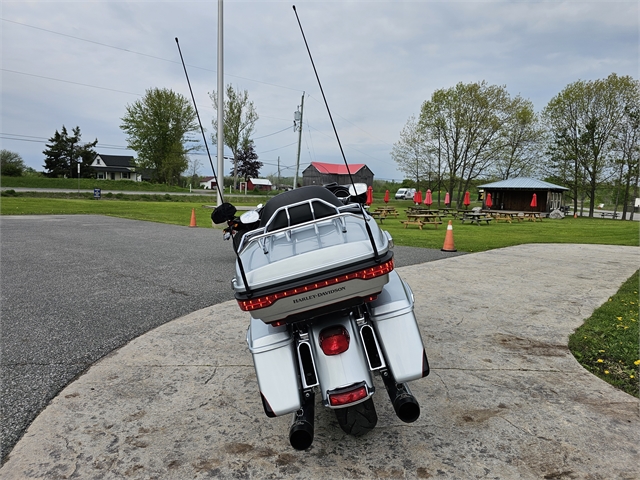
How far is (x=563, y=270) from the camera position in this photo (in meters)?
7.79

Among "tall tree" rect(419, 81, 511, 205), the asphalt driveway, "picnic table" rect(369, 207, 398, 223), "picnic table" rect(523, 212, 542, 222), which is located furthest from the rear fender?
"tall tree" rect(419, 81, 511, 205)

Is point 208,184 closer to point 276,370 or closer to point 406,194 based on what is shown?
point 406,194

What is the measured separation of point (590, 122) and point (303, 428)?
136 feet

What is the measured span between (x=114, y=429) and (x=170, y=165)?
202ft

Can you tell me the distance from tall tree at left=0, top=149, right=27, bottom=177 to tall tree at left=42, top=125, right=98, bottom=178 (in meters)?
3.51

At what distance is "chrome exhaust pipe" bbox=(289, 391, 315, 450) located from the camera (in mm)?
2082

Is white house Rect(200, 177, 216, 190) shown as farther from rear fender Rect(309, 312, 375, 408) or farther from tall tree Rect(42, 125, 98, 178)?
rear fender Rect(309, 312, 375, 408)

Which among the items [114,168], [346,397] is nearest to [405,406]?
[346,397]

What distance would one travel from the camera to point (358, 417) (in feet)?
7.64

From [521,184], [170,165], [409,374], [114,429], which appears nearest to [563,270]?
[409,374]

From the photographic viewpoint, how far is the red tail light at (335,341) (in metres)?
2.25

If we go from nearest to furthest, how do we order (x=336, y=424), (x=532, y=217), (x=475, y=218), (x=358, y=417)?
(x=358, y=417) < (x=336, y=424) < (x=475, y=218) < (x=532, y=217)

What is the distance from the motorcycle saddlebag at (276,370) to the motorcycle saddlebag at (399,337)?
1.68ft

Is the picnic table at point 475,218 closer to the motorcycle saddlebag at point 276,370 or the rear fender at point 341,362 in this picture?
the rear fender at point 341,362
